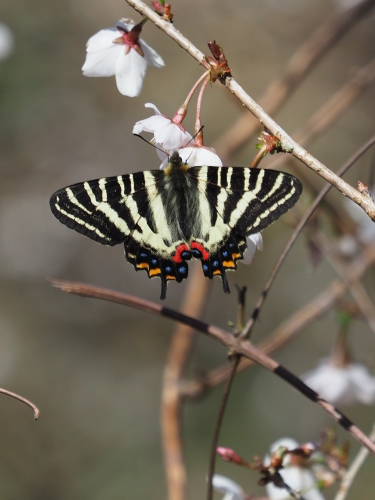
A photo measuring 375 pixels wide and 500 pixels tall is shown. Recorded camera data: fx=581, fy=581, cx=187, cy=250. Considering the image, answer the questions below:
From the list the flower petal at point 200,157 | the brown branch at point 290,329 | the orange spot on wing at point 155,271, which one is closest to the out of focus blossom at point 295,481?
the brown branch at point 290,329

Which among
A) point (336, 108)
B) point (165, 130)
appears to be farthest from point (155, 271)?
point (336, 108)

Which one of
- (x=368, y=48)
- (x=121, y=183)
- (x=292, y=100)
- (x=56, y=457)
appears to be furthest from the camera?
(x=292, y=100)

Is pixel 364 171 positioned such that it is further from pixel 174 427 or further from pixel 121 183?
pixel 121 183

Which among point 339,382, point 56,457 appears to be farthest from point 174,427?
point 56,457

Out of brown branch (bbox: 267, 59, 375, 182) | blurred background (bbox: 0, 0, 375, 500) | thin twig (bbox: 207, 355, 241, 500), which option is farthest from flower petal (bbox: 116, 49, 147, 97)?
blurred background (bbox: 0, 0, 375, 500)

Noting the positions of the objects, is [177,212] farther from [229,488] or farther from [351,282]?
[351,282]

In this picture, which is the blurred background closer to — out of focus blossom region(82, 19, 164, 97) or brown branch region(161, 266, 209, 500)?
brown branch region(161, 266, 209, 500)

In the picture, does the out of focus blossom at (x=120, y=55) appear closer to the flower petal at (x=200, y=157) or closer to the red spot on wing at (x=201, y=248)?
the flower petal at (x=200, y=157)
